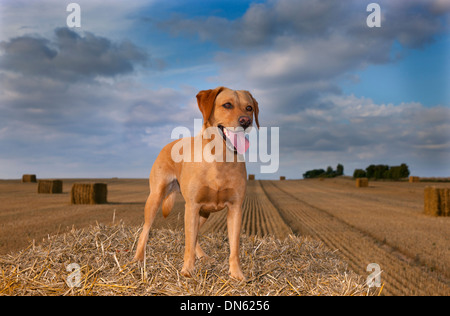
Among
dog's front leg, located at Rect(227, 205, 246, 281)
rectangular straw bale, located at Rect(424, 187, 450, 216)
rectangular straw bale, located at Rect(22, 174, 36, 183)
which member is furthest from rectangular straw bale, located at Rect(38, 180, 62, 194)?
dog's front leg, located at Rect(227, 205, 246, 281)

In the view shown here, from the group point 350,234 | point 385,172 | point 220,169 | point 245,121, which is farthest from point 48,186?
point 385,172

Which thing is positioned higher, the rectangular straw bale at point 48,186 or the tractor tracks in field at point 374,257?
the rectangular straw bale at point 48,186

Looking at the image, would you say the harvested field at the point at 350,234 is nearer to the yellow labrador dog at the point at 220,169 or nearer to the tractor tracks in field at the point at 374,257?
the tractor tracks in field at the point at 374,257

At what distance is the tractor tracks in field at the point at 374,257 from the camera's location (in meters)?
5.45

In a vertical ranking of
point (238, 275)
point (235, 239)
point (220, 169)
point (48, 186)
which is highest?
point (220, 169)

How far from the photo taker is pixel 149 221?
3727mm

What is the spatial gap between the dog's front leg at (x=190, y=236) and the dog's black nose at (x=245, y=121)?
3.02 feet

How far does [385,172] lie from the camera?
5578 centimetres

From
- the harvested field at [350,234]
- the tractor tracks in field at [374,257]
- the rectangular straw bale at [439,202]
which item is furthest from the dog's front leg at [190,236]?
the rectangular straw bale at [439,202]

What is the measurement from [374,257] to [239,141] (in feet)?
19.4

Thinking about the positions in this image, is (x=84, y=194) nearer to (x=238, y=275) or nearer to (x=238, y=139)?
(x=238, y=275)

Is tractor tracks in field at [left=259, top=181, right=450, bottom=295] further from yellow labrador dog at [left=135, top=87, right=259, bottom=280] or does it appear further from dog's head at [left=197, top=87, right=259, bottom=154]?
dog's head at [left=197, top=87, right=259, bottom=154]
